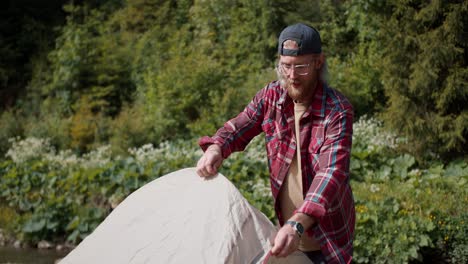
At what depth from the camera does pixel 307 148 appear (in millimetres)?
2412

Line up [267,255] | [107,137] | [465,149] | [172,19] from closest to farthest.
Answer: [267,255] < [465,149] < [107,137] < [172,19]

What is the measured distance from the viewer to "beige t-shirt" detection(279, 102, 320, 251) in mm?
2438

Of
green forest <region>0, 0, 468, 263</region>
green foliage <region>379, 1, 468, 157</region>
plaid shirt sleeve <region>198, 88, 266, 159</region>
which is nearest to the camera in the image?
plaid shirt sleeve <region>198, 88, 266, 159</region>

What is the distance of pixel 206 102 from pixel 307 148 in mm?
8163

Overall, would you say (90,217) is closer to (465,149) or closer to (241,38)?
(465,149)

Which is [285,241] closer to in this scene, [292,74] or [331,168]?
[331,168]

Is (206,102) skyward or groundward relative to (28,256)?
skyward

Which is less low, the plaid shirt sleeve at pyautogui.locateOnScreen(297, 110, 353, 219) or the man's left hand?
the plaid shirt sleeve at pyautogui.locateOnScreen(297, 110, 353, 219)

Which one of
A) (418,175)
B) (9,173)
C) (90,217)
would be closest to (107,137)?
(9,173)

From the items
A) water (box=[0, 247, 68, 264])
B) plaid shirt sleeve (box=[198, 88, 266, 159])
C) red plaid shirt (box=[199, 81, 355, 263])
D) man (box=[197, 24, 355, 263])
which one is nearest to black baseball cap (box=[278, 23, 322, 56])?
man (box=[197, 24, 355, 263])

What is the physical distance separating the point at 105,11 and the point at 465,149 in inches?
346

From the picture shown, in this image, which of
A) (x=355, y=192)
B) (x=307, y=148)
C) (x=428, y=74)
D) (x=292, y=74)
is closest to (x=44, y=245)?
(x=355, y=192)

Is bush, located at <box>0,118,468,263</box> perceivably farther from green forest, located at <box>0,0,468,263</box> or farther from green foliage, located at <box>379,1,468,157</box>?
green foliage, located at <box>379,1,468,157</box>

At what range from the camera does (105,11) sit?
1377 centimetres
